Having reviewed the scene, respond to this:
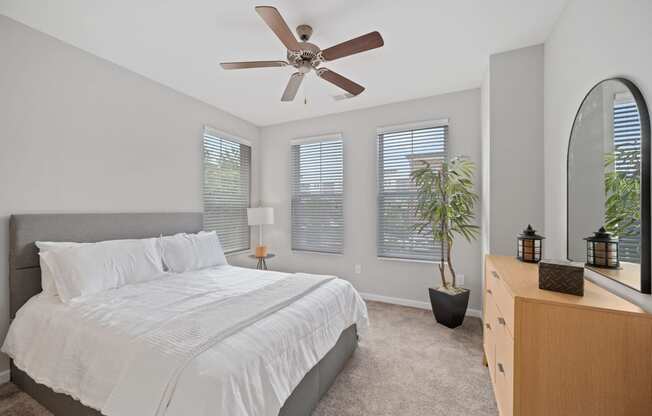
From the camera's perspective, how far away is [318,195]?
415 centimetres

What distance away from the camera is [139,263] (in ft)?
7.60

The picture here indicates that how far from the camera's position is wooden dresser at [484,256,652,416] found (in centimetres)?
98

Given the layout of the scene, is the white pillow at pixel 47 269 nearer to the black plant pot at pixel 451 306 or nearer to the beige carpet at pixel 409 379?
the beige carpet at pixel 409 379

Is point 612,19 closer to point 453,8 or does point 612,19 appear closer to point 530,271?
point 453,8

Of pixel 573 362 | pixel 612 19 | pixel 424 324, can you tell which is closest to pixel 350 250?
pixel 424 324

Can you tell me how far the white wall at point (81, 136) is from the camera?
1.99 m

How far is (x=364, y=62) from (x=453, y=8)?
88cm

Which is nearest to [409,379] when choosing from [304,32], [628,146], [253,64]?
[628,146]

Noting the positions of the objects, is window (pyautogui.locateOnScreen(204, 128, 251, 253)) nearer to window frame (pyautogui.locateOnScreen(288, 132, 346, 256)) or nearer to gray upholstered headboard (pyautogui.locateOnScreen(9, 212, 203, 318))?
window frame (pyautogui.locateOnScreen(288, 132, 346, 256))

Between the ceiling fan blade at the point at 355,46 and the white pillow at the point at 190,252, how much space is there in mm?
2300

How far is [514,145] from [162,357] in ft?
9.80

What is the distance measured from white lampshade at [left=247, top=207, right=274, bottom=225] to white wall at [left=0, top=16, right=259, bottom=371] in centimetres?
83

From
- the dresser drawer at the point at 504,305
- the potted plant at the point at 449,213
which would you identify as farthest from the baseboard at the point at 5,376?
the potted plant at the point at 449,213

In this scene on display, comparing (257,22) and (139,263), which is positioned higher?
(257,22)
